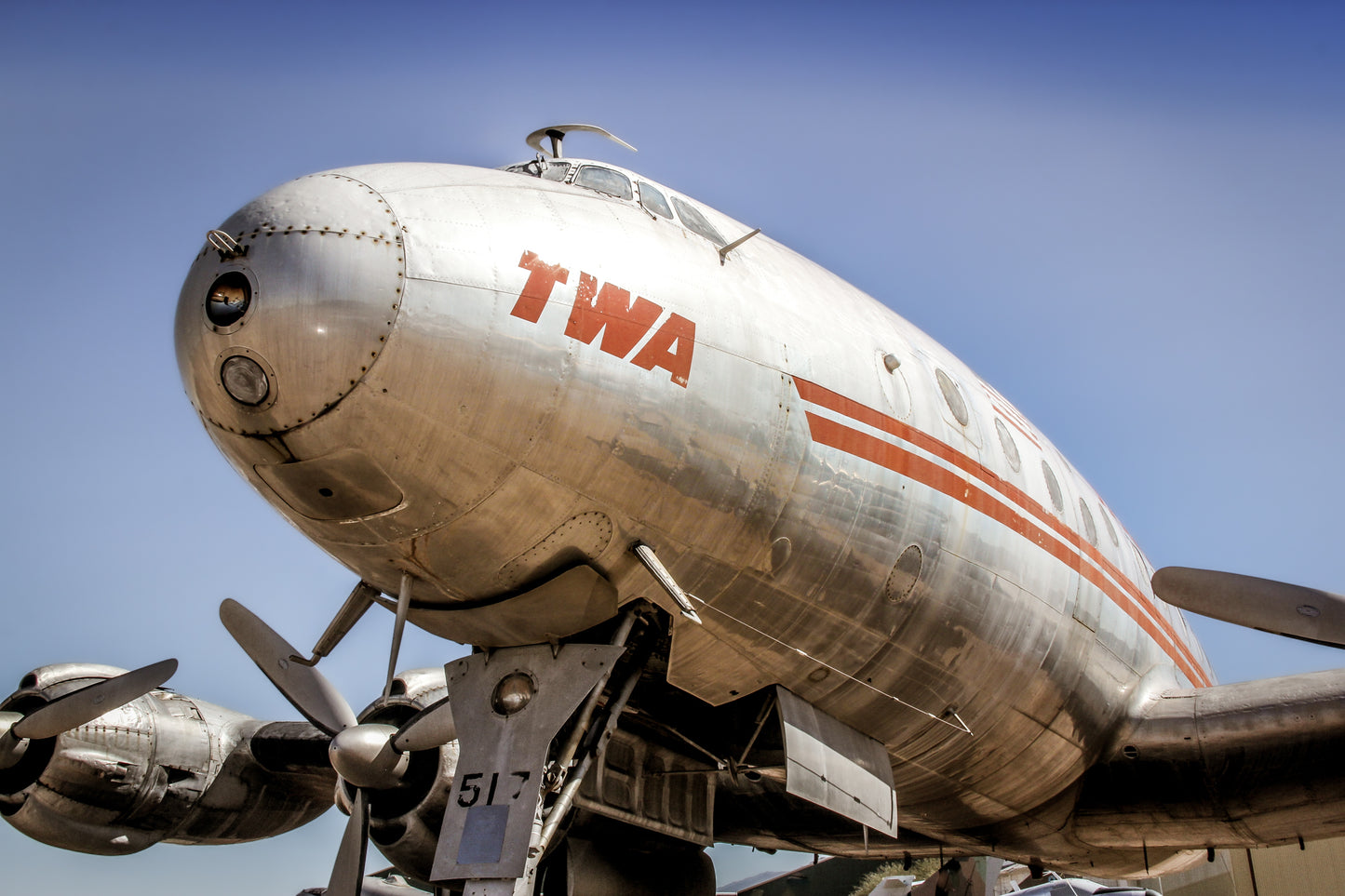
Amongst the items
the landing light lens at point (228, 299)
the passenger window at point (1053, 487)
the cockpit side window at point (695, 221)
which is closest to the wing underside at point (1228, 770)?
the passenger window at point (1053, 487)

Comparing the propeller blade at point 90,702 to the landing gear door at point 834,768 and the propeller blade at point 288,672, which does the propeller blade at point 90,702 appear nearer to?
the propeller blade at point 288,672

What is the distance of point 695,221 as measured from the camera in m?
7.57

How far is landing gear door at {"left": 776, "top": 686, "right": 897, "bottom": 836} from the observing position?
7.20 metres

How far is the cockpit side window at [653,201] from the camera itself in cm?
736

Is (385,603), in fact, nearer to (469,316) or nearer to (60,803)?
(469,316)

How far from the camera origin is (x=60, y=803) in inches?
447

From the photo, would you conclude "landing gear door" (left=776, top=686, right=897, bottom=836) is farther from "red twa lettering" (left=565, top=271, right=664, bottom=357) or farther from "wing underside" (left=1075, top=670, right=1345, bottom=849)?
"wing underside" (left=1075, top=670, right=1345, bottom=849)

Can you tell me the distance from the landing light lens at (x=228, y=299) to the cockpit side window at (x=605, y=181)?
95.2 inches

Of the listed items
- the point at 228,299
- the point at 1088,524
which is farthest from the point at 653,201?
the point at 1088,524

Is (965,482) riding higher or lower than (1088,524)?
lower

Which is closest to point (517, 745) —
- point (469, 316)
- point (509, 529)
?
point (509, 529)

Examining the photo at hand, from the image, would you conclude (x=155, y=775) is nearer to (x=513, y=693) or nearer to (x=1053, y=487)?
(x=513, y=693)

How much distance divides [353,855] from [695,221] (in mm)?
5841

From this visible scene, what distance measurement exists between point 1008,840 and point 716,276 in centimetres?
669
